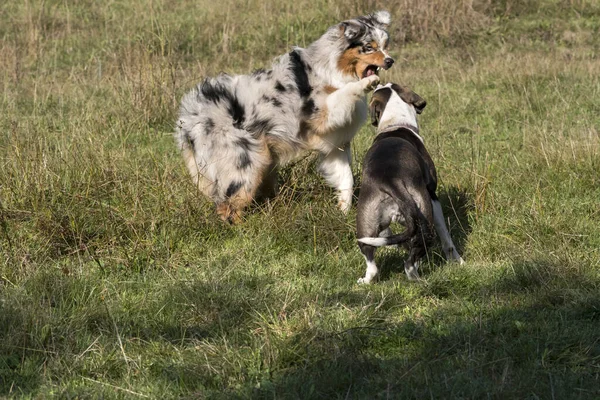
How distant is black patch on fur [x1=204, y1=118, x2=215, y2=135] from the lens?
20.9 feet

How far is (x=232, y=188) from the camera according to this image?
20.9 ft

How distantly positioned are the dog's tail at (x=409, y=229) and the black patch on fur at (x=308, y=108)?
5.42ft

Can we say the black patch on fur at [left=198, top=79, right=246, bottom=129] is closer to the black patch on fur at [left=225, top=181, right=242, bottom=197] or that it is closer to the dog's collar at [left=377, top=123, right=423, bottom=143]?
the black patch on fur at [left=225, top=181, right=242, bottom=197]

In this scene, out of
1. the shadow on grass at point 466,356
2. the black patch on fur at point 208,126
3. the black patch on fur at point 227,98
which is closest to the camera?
the shadow on grass at point 466,356

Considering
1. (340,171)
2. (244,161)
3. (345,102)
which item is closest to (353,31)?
(345,102)

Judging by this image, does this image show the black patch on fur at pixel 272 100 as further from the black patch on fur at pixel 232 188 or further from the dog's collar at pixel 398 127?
the dog's collar at pixel 398 127

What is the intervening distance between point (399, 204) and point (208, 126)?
6.36 ft

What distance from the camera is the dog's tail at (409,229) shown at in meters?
Answer: 4.97

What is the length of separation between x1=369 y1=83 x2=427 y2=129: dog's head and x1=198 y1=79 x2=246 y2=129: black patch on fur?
3.32 ft

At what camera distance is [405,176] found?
Answer: 17.1ft

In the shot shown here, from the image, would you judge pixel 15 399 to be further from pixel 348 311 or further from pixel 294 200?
pixel 294 200

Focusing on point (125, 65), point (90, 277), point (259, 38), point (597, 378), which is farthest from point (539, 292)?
point (259, 38)

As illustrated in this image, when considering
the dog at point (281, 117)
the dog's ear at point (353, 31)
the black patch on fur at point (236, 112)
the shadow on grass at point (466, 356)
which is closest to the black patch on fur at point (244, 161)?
the dog at point (281, 117)

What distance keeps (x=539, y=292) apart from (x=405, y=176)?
1.07 meters
